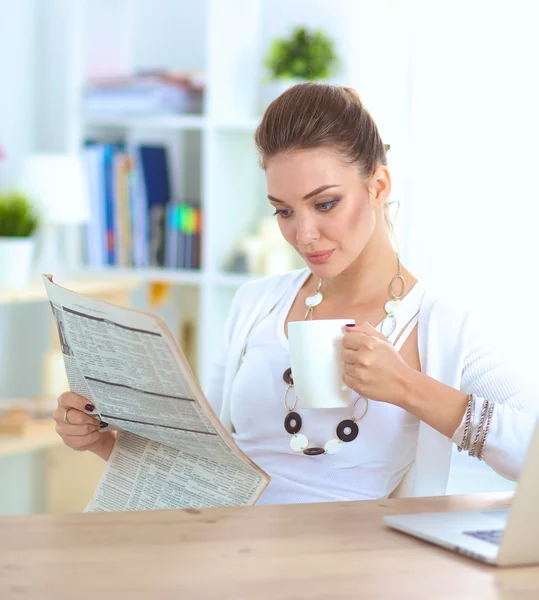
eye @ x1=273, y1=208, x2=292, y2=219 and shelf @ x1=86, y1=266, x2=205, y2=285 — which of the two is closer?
Result: eye @ x1=273, y1=208, x2=292, y2=219

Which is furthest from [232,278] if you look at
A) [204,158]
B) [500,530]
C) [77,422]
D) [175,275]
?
[500,530]

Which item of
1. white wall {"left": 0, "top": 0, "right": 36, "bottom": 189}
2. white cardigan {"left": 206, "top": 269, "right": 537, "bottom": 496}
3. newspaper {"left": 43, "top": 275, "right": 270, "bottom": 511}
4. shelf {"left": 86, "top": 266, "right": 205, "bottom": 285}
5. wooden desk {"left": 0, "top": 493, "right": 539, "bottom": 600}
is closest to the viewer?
wooden desk {"left": 0, "top": 493, "right": 539, "bottom": 600}

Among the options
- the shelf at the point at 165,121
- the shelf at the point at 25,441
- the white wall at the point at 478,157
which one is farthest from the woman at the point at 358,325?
the shelf at the point at 165,121

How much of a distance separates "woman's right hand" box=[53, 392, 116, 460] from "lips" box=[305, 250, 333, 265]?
0.39 m

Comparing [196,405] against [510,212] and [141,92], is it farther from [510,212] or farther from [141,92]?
[141,92]

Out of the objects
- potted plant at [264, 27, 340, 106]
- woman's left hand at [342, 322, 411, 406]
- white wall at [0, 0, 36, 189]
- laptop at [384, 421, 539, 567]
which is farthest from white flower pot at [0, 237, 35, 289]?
laptop at [384, 421, 539, 567]

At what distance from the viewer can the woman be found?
1481mm

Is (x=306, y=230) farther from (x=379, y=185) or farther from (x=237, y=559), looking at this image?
(x=237, y=559)

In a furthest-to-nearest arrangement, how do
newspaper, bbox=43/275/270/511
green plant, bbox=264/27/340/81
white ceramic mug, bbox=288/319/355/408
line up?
green plant, bbox=264/27/340/81
white ceramic mug, bbox=288/319/355/408
newspaper, bbox=43/275/270/511

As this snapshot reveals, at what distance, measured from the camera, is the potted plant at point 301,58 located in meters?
2.91

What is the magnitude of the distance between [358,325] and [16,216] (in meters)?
1.64

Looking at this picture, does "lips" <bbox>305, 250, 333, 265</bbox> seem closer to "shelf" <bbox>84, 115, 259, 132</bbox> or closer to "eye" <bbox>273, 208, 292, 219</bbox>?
"eye" <bbox>273, 208, 292, 219</bbox>

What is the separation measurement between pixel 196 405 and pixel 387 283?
58 centimetres

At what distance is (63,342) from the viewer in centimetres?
126
